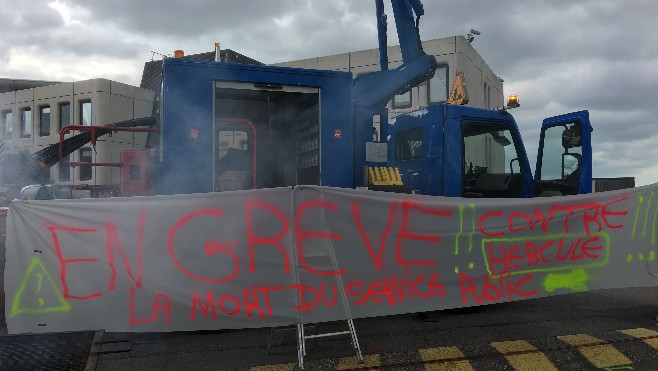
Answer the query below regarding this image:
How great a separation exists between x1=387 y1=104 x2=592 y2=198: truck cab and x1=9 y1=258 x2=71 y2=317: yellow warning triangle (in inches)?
174

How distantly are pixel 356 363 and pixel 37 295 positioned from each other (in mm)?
2774

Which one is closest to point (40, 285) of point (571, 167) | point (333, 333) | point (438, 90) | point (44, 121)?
point (333, 333)

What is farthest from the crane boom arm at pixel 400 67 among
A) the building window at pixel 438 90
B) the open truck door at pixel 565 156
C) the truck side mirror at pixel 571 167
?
the building window at pixel 438 90

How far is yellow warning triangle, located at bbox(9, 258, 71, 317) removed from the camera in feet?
13.2

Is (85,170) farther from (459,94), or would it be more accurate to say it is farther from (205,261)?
(205,261)

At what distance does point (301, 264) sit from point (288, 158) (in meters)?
2.76

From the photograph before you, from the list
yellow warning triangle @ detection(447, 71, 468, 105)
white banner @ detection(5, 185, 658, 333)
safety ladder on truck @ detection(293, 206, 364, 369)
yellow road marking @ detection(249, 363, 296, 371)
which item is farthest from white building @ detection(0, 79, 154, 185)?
yellow road marking @ detection(249, 363, 296, 371)

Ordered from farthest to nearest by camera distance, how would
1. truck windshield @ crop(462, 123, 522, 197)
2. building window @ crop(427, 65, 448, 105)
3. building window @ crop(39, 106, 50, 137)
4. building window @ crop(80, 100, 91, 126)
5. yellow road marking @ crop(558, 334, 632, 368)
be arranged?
building window @ crop(39, 106, 50, 137) → building window @ crop(80, 100, 91, 126) → building window @ crop(427, 65, 448, 105) → truck windshield @ crop(462, 123, 522, 197) → yellow road marking @ crop(558, 334, 632, 368)

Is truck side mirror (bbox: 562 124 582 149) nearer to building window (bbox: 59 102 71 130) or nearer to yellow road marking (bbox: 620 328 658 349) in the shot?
yellow road marking (bbox: 620 328 658 349)

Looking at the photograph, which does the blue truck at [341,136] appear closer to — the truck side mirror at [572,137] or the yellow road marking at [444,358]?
the truck side mirror at [572,137]

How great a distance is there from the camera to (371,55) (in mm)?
25734

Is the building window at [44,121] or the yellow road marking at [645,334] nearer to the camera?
the yellow road marking at [645,334]

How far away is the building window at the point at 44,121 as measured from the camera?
3028cm

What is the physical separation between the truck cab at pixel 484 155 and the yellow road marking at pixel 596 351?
2.39 meters
